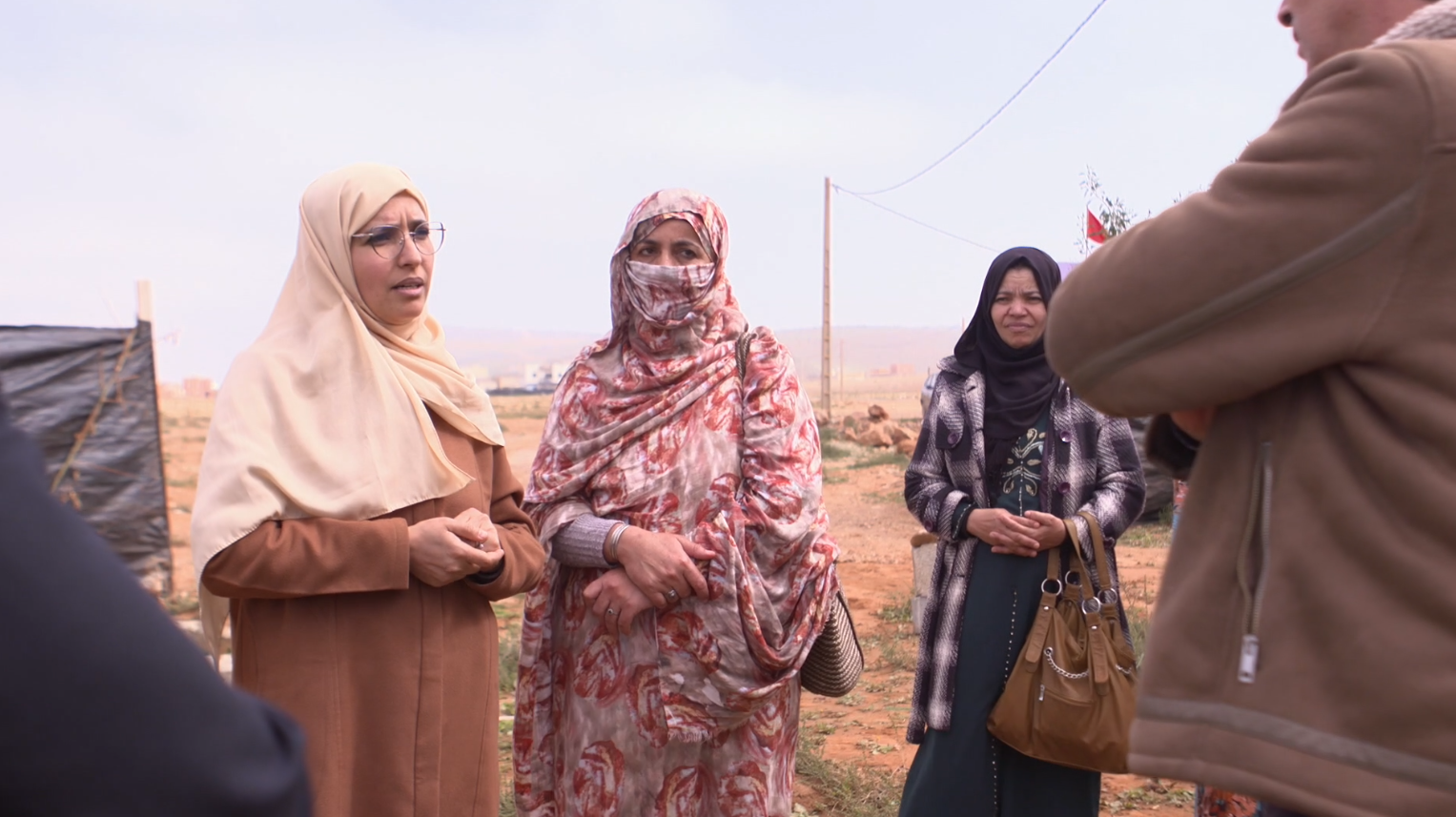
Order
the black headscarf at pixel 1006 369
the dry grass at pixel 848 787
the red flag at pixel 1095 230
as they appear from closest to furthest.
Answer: the black headscarf at pixel 1006 369 < the dry grass at pixel 848 787 < the red flag at pixel 1095 230

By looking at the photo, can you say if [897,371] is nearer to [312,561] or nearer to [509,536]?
[509,536]

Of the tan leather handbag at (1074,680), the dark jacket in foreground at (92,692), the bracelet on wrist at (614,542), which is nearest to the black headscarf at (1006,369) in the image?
the tan leather handbag at (1074,680)

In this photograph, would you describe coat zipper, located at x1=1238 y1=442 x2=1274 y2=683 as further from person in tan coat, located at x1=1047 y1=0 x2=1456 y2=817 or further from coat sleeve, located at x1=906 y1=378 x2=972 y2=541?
coat sleeve, located at x1=906 y1=378 x2=972 y2=541

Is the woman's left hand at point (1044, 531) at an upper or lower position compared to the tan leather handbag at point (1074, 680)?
upper

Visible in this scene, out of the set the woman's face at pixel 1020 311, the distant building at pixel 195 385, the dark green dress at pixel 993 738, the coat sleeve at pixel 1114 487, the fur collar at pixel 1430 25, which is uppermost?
the fur collar at pixel 1430 25

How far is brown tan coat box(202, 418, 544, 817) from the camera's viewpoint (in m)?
2.44

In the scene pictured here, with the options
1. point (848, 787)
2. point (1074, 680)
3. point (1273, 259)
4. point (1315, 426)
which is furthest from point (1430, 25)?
point (848, 787)

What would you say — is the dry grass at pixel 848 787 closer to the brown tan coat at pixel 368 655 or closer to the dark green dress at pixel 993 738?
the dark green dress at pixel 993 738

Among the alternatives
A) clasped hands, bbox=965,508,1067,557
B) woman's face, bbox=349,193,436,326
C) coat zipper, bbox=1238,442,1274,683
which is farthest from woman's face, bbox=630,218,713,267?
coat zipper, bbox=1238,442,1274,683

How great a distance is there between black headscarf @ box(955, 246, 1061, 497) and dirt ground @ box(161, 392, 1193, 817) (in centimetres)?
192

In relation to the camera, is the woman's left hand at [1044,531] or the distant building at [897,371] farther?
the distant building at [897,371]

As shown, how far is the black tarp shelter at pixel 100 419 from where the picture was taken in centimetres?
703

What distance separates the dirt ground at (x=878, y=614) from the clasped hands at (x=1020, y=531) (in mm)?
1777

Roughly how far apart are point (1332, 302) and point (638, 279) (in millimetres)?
1936
